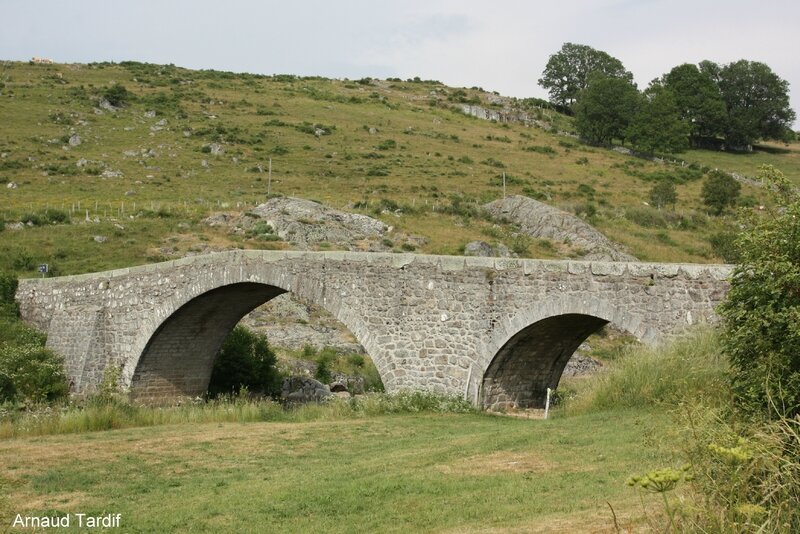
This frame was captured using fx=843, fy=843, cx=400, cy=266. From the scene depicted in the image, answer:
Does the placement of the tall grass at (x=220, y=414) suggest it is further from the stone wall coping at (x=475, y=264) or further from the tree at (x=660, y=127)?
the tree at (x=660, y=127)

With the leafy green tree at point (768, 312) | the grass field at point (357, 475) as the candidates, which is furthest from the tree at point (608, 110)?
the leafy green tree at point (768, 312)

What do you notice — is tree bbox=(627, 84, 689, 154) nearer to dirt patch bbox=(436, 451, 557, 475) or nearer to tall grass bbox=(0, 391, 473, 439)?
tall grass bbox=(0, 391, 473, 439)

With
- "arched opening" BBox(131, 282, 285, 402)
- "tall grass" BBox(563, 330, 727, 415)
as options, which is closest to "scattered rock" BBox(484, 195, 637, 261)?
"arched opening" BBox(131, 282, 285, 402)

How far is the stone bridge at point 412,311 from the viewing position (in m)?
13.6

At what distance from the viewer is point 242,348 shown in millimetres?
23656

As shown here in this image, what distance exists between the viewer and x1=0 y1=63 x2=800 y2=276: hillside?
37031mm

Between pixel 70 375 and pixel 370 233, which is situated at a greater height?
pixel 370 233

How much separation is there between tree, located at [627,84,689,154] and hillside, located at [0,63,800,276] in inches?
92.5

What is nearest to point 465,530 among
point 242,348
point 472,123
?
point 242,348

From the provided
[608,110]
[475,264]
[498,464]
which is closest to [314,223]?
[475,264]

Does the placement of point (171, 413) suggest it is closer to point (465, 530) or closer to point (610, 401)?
point (610, 401)

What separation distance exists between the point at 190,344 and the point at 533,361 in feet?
32.3

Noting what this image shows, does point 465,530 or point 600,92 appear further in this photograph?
point 600,92

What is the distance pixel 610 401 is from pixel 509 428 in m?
1.78
